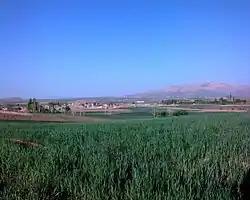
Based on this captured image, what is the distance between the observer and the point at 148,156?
9.88m

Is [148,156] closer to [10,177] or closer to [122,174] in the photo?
[122,174]

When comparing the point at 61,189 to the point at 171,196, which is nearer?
the point at 171,196

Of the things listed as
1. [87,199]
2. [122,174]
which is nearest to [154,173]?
[122,174]

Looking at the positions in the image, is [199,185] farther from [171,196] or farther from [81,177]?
[81,177]

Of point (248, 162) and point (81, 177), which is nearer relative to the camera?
point (81, 177)

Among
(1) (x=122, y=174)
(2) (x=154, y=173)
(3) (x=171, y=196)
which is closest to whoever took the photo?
(3) (x=171, y=196)

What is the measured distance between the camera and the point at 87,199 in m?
6.54

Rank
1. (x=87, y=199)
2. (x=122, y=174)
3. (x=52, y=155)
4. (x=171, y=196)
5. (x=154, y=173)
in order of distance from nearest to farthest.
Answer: (x=171, y=196) → (x=87, y=199) → (x=154, y=173) → (x=122, y=174) → (x=52, y=155)

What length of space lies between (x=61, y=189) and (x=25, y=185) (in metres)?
0.73

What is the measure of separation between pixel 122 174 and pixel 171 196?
6.62 ft

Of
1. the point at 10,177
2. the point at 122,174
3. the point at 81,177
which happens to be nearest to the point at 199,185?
the point at 122,174

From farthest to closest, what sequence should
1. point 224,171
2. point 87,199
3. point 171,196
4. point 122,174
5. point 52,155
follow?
point 52,155, point 224,171, point 122,174, point 87,199, point 171,196

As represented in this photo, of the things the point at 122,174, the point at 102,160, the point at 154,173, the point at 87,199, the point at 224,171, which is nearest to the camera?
the point at 87,199

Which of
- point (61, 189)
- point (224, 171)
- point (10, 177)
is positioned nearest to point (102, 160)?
point (61, 189)
